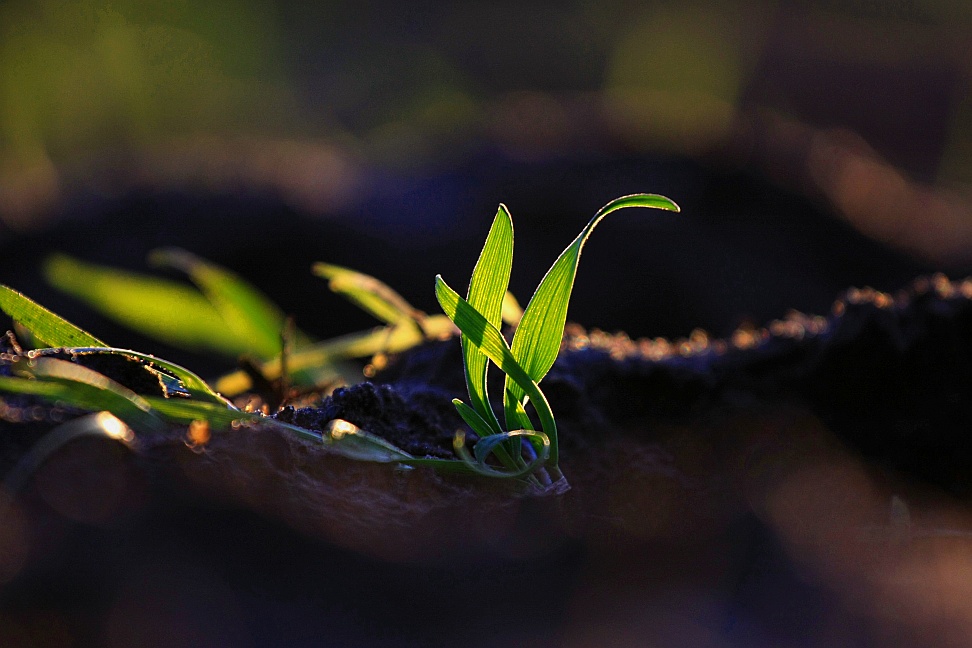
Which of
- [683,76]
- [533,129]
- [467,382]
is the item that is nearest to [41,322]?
[467,382]

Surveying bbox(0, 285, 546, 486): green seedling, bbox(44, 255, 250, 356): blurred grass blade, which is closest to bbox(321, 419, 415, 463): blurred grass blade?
bbox(0, 285, 546, 486): green seedling

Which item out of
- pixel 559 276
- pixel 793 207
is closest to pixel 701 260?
pixel 793 207

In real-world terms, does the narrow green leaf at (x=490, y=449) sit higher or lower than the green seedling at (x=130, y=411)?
higher

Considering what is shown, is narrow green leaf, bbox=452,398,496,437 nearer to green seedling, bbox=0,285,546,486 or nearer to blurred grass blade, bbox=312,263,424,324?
green seedling, bbox=0,285,546,486

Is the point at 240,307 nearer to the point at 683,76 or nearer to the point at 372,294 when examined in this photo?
the point at 372,294

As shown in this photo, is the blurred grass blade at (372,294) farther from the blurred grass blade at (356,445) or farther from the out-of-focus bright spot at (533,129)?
the out-of-focus bright spot at (533,129)

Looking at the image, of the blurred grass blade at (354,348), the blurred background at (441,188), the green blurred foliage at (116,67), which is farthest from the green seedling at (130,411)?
the green blurred foliage at (116,67)
